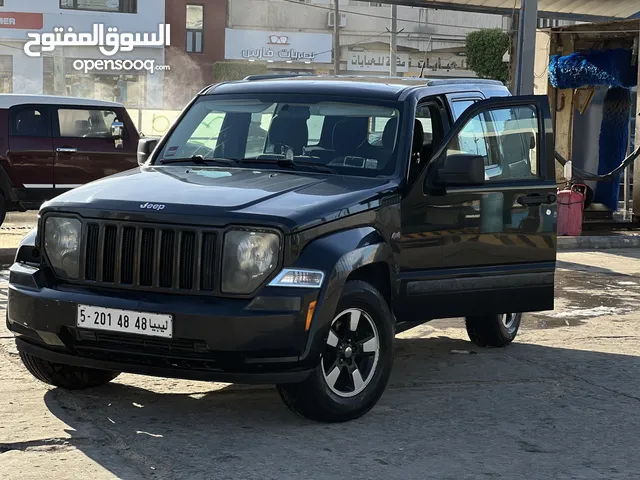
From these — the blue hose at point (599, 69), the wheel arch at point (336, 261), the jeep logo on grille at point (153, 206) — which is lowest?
the wheel arch at point (336, 261)

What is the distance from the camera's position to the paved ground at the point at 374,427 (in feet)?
17.4

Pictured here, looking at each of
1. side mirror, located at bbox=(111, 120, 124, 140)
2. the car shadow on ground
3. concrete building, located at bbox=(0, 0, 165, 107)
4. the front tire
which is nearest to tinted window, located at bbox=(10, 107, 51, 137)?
side mirror, located at bbox=(111, 120, 124, 140)

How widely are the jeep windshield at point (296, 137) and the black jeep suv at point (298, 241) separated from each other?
0.04 ft

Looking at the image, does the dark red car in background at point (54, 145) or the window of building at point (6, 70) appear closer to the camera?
the dark red car in background at point (54, 145)

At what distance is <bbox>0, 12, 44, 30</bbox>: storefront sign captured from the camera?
163ft

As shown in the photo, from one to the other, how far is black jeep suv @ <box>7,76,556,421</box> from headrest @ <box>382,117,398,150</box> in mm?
14

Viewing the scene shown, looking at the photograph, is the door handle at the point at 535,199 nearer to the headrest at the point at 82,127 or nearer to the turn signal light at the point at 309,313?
the turn signal light at the point at 309,313

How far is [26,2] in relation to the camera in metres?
49.8

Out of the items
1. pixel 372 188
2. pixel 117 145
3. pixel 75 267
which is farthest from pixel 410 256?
pixel 117 145

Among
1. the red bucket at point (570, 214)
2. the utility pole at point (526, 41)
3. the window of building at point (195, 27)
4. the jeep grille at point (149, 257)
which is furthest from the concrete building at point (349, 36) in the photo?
the jeep grille at point (149, 257)

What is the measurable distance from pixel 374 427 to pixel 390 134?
184 cm

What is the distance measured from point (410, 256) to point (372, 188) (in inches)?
20.6

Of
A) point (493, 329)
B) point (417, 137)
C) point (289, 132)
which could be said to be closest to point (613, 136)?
point (493, 329)

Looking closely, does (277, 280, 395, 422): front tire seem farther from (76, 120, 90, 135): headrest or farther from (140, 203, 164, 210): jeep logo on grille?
(76, 120, 90, 135): headrest
